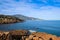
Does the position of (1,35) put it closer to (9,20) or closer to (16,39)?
(16,39)

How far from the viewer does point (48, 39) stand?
16719mm

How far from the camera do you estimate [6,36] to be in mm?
20734

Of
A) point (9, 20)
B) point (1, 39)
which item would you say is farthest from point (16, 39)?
point (9, 20)

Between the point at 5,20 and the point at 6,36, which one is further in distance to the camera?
the point at 5,20

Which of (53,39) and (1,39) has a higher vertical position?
(53,39)

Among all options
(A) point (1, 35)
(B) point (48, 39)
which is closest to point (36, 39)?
(B) point (48, 39)

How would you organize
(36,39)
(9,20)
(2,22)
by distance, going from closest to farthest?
(36,39) → (2,22) → (9,20)

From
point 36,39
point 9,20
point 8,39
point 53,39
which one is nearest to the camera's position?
point 36,39

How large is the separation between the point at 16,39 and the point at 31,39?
6.21 m

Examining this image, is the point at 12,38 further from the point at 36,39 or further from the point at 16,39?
the point at 36,39

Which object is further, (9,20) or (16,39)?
(9,20)

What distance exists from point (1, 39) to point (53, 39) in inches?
340

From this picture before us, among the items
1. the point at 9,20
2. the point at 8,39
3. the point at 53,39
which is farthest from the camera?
the point at 9,20

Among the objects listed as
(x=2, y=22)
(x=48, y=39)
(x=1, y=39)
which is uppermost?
(x=48, y=39)
